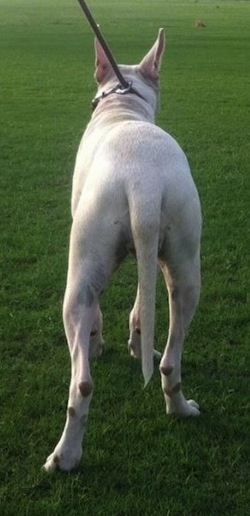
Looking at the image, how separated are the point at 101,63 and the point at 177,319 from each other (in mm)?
2185

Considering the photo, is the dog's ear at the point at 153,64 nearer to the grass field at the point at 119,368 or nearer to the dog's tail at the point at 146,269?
the grass field at the point at 119,368

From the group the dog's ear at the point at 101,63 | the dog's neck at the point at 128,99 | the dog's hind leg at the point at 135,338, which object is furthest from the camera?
the dog's ear at the point at 101,63

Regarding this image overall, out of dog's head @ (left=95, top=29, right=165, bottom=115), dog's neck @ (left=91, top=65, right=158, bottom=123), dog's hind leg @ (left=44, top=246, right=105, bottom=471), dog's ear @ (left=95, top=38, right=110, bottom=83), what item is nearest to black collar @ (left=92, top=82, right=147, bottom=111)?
dog's neck @ (left=91, top=65, right=158, bottom=123)

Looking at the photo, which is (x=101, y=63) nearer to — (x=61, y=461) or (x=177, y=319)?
(x=177, y=319)

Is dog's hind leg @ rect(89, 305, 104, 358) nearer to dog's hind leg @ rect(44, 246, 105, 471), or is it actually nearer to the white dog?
the white dog

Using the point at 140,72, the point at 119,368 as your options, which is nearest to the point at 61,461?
the point at 119,368

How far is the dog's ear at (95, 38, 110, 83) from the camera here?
5.90m

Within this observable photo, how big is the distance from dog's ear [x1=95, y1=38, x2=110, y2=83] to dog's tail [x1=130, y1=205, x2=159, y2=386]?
2.12 metres

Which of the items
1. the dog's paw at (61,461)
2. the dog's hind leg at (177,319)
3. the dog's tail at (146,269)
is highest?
the dog's tail at (146,269)

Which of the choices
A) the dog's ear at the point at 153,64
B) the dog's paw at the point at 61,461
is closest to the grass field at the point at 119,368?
the dog's paw at the point at 61,461

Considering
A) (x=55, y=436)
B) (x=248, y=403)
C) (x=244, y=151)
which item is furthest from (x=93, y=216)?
(x=244, y=151)

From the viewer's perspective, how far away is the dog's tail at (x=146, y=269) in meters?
4.09

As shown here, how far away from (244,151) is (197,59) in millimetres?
13825

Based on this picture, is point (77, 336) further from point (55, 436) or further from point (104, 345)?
point (104, 345)
